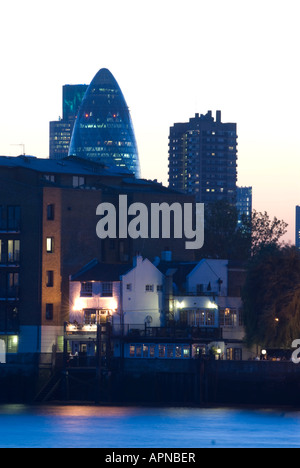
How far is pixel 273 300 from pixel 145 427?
2664 cm

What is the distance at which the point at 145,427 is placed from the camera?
116312 mm

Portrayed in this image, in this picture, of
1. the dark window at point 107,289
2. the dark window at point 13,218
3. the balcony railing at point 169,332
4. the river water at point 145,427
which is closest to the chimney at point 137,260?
the dark window at point 107,289

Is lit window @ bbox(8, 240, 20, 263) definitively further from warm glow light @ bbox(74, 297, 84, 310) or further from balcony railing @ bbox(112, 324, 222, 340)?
balcony railing @ bbox(112, 324, 222, 340)

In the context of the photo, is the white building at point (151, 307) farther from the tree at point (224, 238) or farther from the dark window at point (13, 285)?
the tree at point (224, 238)

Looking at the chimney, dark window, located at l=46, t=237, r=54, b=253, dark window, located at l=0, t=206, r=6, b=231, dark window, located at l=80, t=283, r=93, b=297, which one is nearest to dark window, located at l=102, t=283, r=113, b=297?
dark window, located at l=80, t=283, r=93, b=297

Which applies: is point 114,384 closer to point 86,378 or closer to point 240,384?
point 86,378

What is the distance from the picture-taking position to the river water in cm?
10800

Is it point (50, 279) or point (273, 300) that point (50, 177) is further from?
point (273, 300)

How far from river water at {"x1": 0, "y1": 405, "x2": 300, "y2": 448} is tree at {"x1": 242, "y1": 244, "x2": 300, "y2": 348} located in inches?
479

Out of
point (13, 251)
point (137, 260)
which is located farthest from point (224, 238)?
point (13, 251)

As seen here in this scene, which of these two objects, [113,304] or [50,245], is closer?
[113,304]

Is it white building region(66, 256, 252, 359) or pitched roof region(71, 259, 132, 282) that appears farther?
pitched roof region(71, 259, 132, 282)

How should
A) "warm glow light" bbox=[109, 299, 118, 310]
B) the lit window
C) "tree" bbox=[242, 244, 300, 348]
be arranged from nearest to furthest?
"tree" bbox=[242, 244, 300, 348] → "warm glow light" bbox=[109, 299, 118, 310] → the lit window
